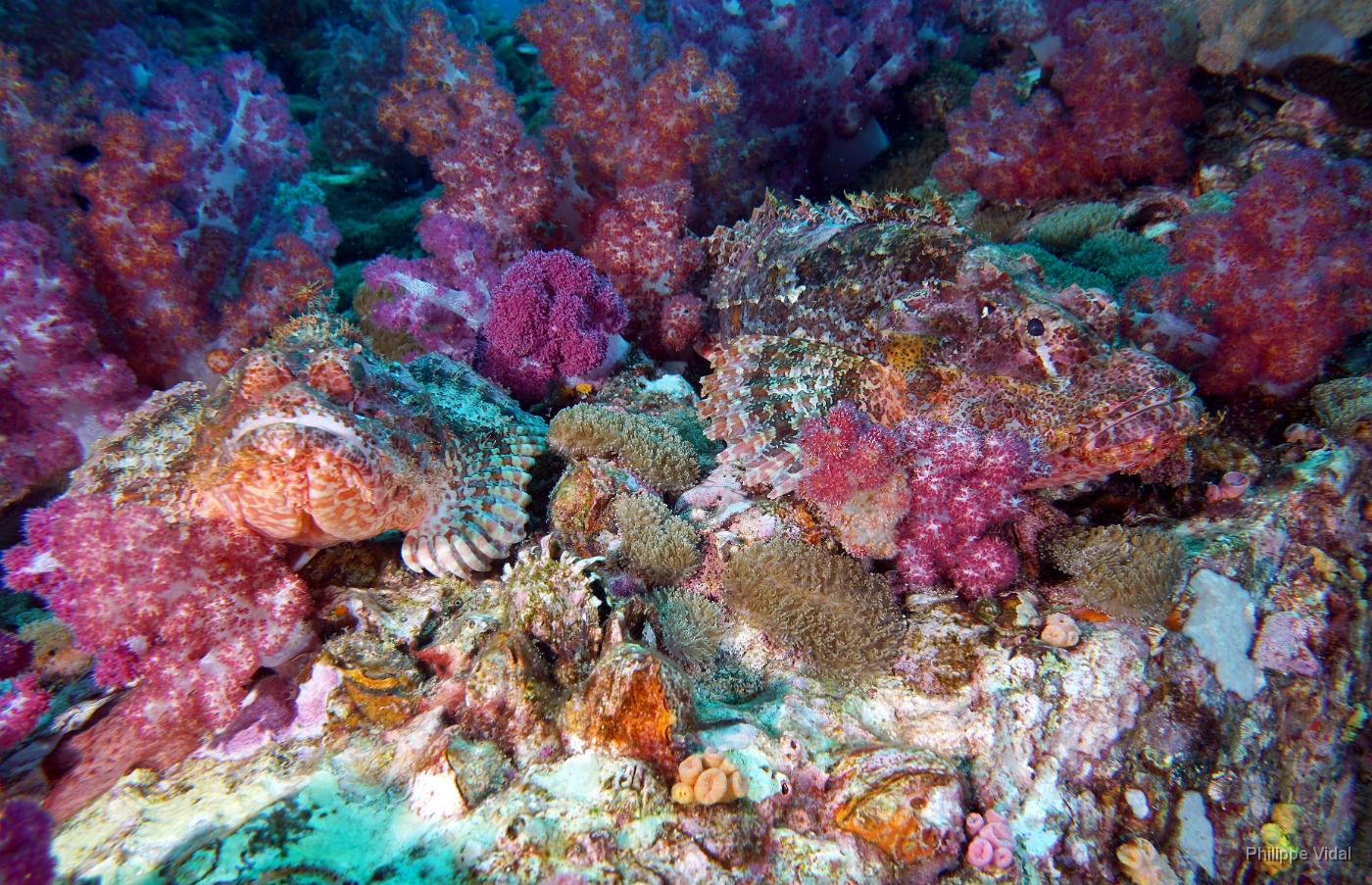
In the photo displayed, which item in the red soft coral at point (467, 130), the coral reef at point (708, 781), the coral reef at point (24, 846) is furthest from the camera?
the red soft coral at point (467, 130)

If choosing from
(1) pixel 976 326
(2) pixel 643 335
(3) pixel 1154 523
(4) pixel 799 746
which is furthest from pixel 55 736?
(3) pixel 1154 523

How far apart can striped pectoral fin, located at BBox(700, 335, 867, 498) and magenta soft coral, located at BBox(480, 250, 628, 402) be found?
1186mm

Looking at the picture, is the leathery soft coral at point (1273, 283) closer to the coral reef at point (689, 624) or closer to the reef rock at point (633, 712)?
the coral reef at point (689, 624)

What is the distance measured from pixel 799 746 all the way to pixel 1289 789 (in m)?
3.19

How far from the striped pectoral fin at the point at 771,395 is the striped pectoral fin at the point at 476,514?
4.43ft

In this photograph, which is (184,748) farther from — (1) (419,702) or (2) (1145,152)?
(2) (1145,152)

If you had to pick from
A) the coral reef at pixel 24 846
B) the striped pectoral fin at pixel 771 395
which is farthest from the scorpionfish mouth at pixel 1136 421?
the coral reef at pixel 24 846

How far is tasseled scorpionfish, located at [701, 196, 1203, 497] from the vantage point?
345 centimetres

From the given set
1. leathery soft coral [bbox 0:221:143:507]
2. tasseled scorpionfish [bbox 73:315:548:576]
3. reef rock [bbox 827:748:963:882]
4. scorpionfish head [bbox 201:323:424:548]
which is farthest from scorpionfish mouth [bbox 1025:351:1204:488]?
leathery soft coral [bbox 0:221:143:507]

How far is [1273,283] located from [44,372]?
340 inches

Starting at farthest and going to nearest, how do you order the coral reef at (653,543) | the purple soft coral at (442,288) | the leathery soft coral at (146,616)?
the purple soft coral at (442,288), the coral reef at (653,543), the leathery soft coral at (146,616)

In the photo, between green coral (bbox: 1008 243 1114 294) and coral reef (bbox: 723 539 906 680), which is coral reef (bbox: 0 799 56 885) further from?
green coral (bbox: 1008 243 1114 294)

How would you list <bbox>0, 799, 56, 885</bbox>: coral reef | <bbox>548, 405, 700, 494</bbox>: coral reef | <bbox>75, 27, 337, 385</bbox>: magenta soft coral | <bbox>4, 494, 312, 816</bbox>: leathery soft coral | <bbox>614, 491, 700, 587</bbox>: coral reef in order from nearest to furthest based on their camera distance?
<bbox>0, 799, 56, 885</bbox>: coral reef → <bbox>4, 494, 312, 816</bbox>: leathery soft coral → <bbox>614, 491, 700, 587</bbox>: coral reef → <bbox>548, 405, 700, 494</bbox>: coral reef → <bbox>75, 27, 337, 385</bbox>: magenta soft coral

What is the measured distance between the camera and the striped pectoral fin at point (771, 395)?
3928 mm
